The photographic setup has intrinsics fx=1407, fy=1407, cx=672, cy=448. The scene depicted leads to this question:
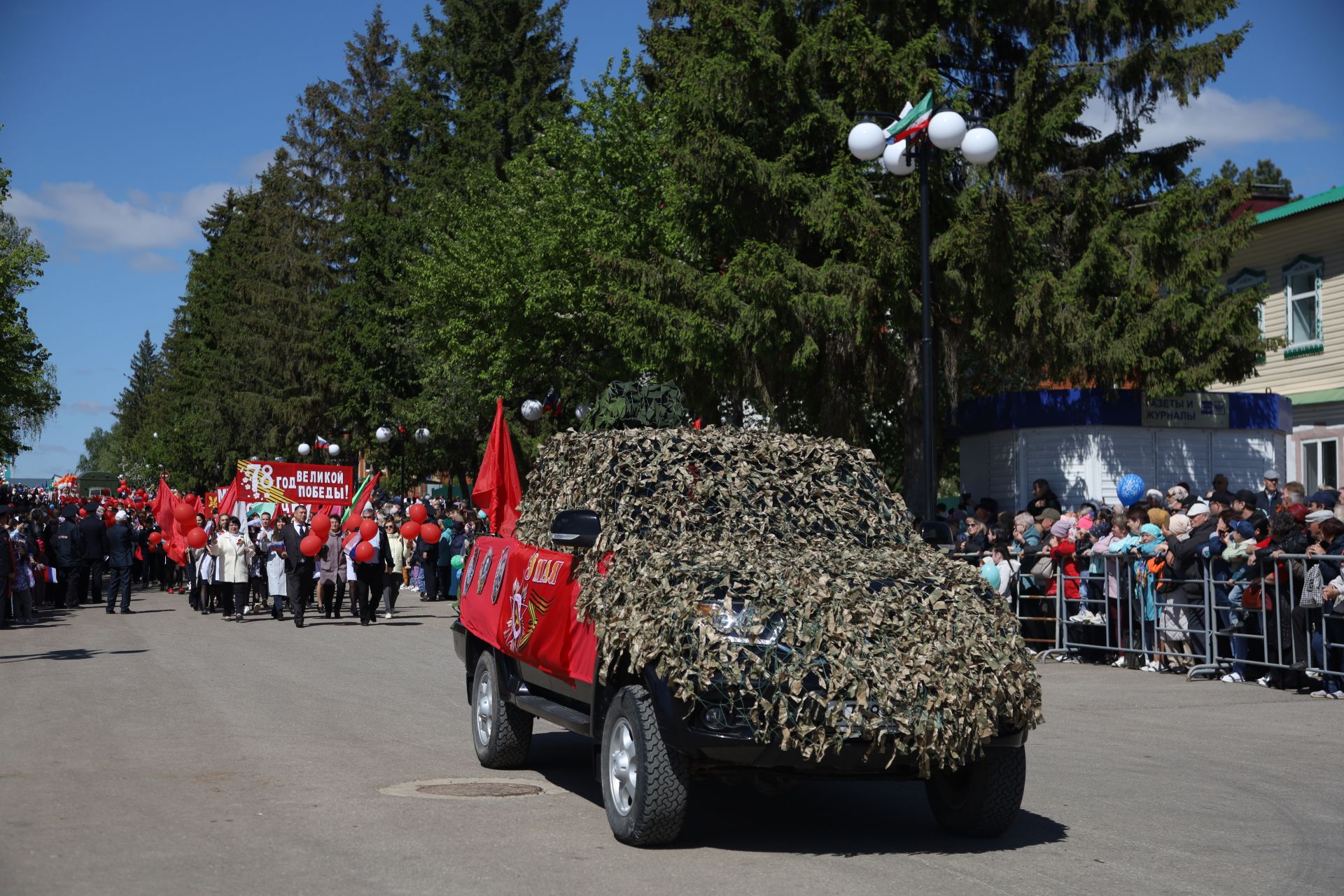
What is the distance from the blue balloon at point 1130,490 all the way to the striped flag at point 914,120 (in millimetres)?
8365

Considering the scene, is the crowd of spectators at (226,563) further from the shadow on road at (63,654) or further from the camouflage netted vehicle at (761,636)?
the camouflage netted vehicle at (761,636)

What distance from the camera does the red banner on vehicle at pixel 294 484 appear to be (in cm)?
3012

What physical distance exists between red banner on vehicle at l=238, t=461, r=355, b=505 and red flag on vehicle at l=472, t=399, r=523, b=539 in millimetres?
14663

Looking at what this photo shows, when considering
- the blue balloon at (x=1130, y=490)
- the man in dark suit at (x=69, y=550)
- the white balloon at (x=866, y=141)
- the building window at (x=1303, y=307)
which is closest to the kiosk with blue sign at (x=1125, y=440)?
the blue balloon at (x=1130, y=490)

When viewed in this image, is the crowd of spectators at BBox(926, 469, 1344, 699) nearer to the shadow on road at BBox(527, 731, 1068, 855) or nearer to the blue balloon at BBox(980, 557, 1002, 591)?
the blue balloon at BBox(980, 557, 1002, 591)

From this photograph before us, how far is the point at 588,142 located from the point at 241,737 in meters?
26.4

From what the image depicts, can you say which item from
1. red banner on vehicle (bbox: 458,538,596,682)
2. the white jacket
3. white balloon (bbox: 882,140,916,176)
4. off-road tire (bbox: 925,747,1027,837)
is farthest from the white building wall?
off-road tire (bbox: 925,747,1027,837)

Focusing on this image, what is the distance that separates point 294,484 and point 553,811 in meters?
24.0

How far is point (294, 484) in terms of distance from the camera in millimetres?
30656

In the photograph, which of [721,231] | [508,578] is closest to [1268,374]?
[721,231]

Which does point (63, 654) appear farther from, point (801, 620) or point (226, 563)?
point (801, 620)

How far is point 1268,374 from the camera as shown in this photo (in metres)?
32.0

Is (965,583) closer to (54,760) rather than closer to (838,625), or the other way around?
(838,625)

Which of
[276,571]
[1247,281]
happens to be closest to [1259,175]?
[1247,281]
